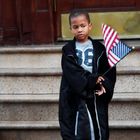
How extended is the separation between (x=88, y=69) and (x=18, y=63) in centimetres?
207

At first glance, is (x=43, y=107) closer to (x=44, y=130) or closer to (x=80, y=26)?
(x=44, y=130)

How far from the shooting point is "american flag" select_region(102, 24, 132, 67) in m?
4.09

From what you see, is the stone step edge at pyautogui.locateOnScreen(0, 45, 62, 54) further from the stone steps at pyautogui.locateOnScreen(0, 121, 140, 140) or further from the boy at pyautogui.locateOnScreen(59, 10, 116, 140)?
the boy at pyautogui.locateOnScreen(59, 10, 116, 140)

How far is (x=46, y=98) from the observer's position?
5.80 meters

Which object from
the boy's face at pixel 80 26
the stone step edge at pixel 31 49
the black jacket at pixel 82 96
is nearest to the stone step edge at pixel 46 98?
the stone step edge at pixel 31 49

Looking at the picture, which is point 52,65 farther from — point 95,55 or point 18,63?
point 95,55

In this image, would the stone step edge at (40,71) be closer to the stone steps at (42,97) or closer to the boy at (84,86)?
the stone steps at (42,97)

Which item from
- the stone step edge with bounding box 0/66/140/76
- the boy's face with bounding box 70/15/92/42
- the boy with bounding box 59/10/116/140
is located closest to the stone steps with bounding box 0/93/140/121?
the stone step edge with bounding box 0/66/140/76

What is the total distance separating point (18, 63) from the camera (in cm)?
614

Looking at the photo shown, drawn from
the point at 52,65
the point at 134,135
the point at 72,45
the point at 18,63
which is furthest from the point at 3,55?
the point at 72,45

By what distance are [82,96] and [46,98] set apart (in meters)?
1.66

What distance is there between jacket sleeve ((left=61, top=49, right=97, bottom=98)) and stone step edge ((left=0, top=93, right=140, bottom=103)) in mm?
1586

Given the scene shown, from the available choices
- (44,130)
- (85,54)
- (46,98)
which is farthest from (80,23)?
(44,130)

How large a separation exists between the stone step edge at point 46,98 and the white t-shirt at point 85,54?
156 cm
